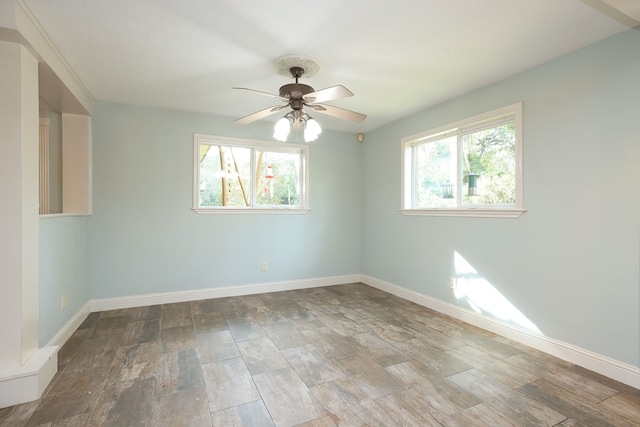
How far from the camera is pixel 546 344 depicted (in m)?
2.54

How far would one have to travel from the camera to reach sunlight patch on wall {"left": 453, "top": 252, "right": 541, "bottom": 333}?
2793 mm

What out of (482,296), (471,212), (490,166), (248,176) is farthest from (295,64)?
(482,296)

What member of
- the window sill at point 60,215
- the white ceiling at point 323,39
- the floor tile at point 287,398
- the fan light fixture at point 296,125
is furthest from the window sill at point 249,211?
the floor tile at point 287,398

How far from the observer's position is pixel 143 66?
266 cm

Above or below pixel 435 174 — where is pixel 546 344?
below

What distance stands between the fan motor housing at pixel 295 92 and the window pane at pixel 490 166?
1.95m

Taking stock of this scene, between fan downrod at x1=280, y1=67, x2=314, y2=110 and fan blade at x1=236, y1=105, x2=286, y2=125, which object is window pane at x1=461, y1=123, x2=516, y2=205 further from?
fan blade at x1=236, y1=105, x2=286, y2=125

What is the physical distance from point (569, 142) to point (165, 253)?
429cm

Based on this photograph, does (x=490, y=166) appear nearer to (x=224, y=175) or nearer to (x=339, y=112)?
(x=339, y=112)

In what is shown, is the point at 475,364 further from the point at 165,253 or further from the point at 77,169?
the point at 77,169

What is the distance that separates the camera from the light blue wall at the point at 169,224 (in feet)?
11.7

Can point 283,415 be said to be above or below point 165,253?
below

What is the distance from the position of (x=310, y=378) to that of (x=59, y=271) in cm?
238

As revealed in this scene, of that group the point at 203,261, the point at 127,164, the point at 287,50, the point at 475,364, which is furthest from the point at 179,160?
the point at 475,364
